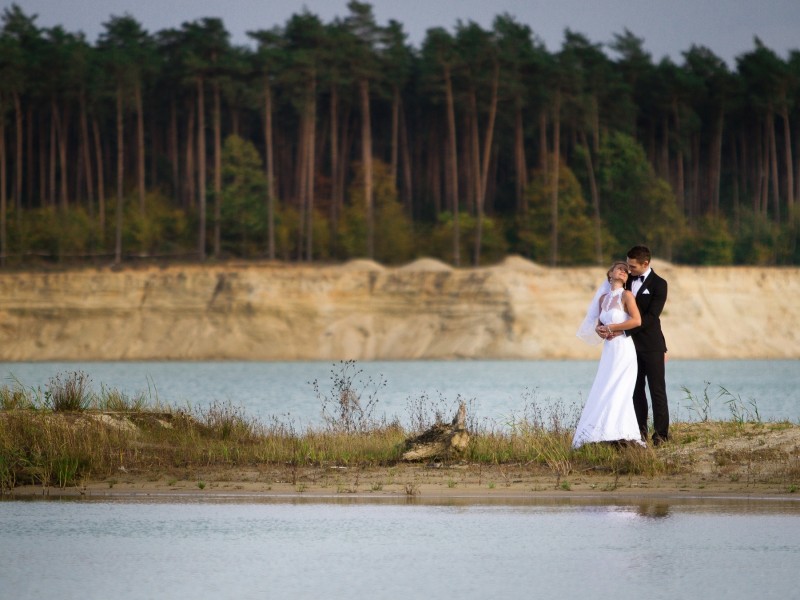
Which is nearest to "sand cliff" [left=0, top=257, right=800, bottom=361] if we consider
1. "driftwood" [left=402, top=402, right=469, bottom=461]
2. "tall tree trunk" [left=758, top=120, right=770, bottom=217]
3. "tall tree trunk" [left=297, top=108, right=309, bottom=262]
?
"tall tree trunk" [left=297, top=108, right=309, bottom=262]

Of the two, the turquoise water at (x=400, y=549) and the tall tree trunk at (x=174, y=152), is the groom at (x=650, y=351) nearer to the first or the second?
the turquoise water at (x=400, y=549)

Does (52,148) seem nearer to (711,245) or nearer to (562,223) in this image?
(562,223)

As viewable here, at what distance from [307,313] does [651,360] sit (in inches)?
2411

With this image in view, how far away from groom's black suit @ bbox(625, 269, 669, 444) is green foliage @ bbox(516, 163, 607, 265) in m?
68.5

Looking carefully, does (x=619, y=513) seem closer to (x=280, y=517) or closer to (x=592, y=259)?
(x=280, y=517)

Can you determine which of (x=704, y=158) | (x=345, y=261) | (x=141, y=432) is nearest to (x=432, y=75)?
(x=345, y=261)

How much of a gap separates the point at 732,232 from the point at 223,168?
118 feet

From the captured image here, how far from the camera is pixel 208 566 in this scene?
9930mm

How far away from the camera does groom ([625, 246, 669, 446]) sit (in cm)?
1538

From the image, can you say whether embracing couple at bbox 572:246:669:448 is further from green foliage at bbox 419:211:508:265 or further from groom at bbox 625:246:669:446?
green foliage at bbox 419:211:508:265

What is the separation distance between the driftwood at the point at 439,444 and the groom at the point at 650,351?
1989 mm

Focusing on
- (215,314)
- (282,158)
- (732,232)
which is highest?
(282,158)

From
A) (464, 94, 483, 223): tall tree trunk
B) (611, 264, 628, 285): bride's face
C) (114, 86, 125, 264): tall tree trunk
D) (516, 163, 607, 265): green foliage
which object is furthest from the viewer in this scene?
(464, 94, 483, 223): tall tree trunk

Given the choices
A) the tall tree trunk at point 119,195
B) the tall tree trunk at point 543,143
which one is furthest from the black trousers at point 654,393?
the tall tree trunk at point 543,143
